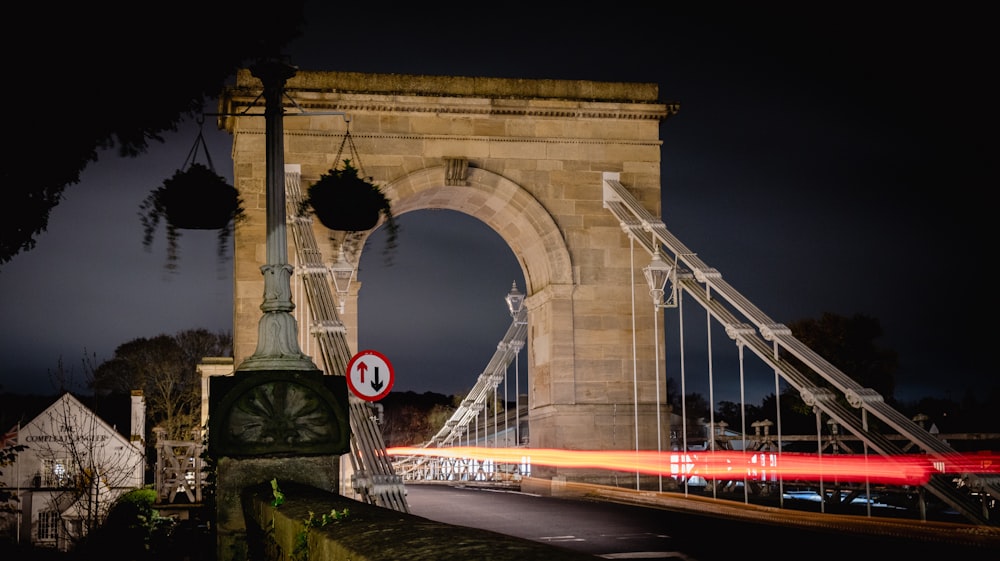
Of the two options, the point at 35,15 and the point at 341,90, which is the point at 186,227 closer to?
the point at 35,15

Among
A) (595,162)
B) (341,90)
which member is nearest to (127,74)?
(341,90)

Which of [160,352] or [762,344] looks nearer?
[762,344]

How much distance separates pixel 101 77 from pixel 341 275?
Result: 1081cm

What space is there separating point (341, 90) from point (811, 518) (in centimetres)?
884

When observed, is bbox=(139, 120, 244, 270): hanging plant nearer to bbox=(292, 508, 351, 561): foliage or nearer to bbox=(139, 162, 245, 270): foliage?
bbox=(139, 162, 245, 270): foliage

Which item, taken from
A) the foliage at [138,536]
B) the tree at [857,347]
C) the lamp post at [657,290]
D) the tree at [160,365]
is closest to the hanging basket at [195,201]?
the foliage at [138,536]

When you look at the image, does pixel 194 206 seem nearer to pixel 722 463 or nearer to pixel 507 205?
pixel 507 205

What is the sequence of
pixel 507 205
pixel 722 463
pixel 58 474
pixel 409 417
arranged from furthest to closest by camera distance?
pixel 409 417, pixel 58 474, pixel 722 463, pixel 507 205

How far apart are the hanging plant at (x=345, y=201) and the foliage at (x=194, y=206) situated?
1.25m

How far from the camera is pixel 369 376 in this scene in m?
9.47

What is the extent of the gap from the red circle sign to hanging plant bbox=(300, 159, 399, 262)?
158 centimetres

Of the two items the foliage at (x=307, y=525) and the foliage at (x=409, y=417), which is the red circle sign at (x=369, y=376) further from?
the foliage at (x=409, y=417)

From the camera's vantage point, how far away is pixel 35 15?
395 centimetres

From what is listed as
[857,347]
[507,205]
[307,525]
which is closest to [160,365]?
[857,347]
